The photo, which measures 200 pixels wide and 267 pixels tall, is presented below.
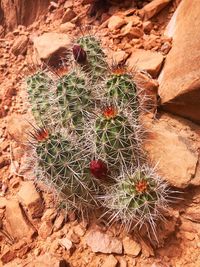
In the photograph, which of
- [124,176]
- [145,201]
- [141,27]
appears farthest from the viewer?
[141,27]

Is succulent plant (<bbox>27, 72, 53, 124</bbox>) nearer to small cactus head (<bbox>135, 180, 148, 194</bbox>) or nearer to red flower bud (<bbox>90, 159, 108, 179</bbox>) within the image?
red flower bud (<bbox>90, 159, 108, 179</bbox>)

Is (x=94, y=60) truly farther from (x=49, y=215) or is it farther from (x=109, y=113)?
(x=49, y=215)

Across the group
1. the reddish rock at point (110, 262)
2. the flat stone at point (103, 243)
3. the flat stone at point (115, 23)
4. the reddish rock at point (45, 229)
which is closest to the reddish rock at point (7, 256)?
the reddish rock at point (45, 229)

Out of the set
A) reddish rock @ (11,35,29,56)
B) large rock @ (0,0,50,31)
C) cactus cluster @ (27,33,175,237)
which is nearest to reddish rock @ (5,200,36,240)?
cactus cluster @ (27,33,175,237)

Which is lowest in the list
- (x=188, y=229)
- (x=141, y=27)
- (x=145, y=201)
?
(x=188, y=229)

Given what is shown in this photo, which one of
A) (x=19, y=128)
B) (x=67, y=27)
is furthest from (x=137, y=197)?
(x=67, y=27)

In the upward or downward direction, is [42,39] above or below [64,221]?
above

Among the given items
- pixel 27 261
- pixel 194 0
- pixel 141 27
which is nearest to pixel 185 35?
pixel 194 0

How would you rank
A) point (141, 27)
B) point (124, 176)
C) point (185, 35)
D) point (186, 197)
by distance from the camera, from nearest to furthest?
1. point (124, 176)
2. point (186, 197)
3. point (185, 35)
4. point (141, 27)

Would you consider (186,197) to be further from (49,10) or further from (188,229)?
(49,10)
